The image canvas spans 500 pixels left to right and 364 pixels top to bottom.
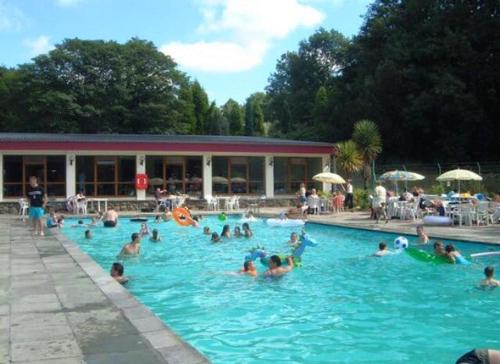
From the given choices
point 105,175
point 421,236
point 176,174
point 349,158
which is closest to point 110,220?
point 105,175

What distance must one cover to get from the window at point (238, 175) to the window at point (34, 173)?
764 centimetres

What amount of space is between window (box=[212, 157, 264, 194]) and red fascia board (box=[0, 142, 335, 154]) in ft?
3.70

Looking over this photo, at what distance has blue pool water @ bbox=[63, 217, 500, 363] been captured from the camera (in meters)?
7.29

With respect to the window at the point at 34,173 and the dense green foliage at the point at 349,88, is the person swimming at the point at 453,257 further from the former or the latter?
the window at the point at 34,173

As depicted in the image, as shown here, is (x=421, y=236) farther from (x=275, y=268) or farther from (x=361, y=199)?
(x=361, y=199)

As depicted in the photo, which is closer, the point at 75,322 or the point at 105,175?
the point at 75,322

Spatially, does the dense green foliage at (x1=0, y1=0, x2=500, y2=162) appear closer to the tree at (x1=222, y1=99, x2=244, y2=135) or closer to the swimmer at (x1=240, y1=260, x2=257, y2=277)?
the tree at (x1=222, y1=99, x2=244, y2=135)

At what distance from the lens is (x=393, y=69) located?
38781 mm

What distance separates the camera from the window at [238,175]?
2997 cm

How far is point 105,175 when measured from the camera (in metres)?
28.1

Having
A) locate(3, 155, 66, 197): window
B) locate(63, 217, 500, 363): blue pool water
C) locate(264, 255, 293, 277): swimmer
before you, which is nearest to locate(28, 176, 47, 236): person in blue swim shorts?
locate(63, 217, 500, 363): blue pool water

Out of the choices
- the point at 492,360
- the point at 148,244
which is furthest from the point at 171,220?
the point at 492,360

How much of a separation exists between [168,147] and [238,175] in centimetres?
443

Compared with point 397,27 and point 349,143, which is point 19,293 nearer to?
point 349,143
